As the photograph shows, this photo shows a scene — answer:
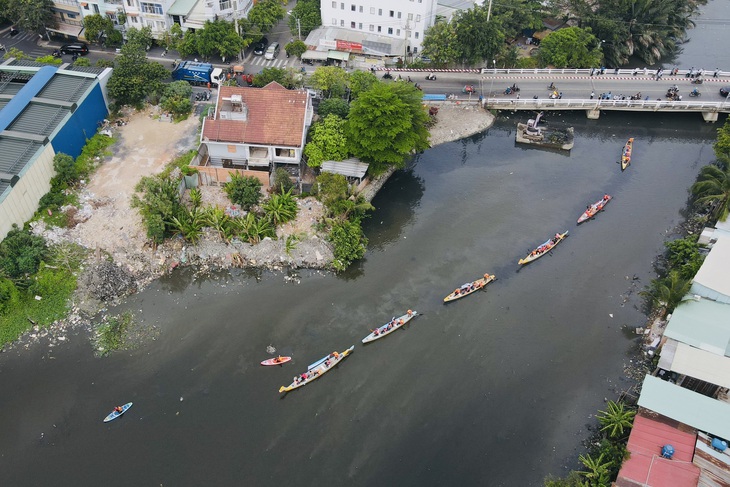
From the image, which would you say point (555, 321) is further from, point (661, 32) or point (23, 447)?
point (661, 32)

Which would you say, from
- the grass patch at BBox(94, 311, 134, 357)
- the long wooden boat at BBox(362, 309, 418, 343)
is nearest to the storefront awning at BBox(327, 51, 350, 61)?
the long wooden boat at BBox(362, 309, 418, 343)

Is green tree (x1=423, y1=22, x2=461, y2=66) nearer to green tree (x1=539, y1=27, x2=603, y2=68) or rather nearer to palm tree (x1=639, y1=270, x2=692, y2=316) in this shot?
green tree (x1=539, y1=27, x2=603, y2=68)

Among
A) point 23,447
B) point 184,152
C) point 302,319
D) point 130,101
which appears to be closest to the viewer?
point 23,447

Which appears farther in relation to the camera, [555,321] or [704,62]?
[704,62]

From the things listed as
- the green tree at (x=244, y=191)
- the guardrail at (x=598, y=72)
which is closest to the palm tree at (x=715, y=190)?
the guardrail at (x=598, y=72)

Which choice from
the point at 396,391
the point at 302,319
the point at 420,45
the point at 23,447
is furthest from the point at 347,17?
the point at 23,447

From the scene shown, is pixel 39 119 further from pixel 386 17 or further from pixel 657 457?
pixel 657 457

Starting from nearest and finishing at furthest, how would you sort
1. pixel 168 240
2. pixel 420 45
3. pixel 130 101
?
pixel 168 240
pixel 130 101
pixel 420 45
